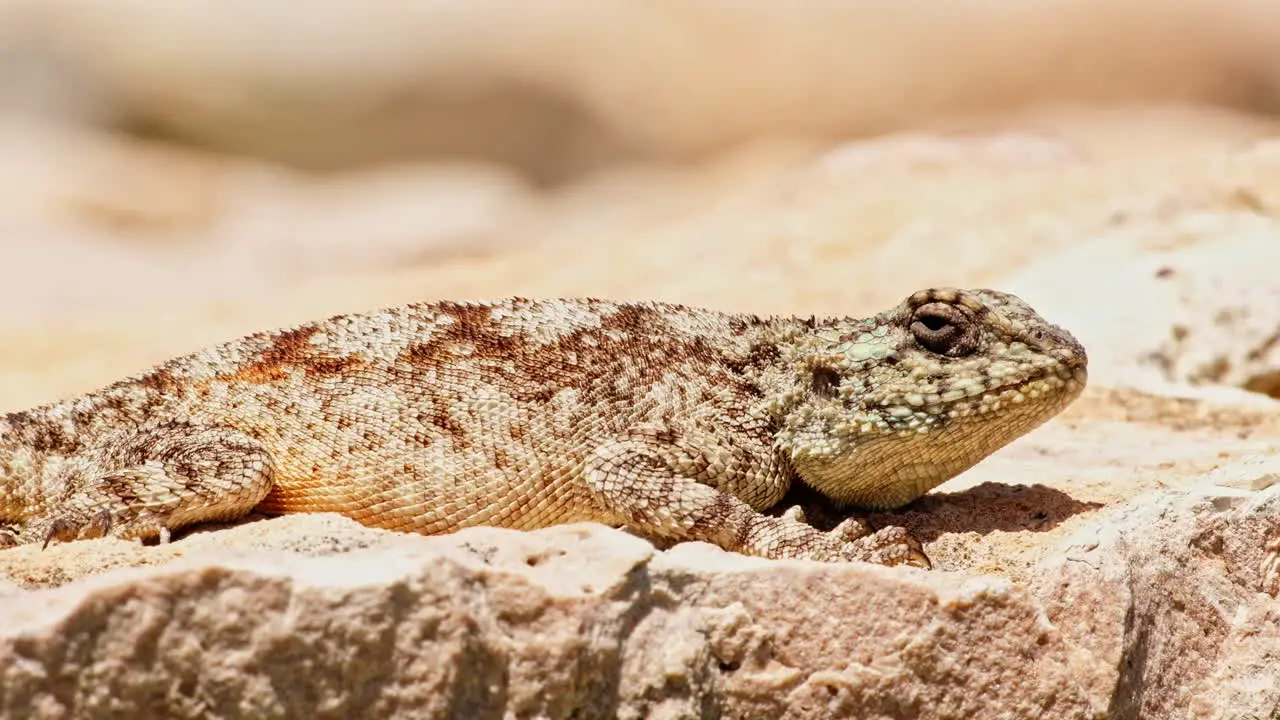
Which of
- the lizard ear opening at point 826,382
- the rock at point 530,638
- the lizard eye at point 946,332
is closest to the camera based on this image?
the rock at point 530,638

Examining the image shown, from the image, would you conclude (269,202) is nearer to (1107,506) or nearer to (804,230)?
(804,230)

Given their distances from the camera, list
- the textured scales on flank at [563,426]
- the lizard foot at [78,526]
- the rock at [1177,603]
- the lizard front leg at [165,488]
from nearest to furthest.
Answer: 1. the rock at [1177,603]
2. the lizard foot at [78,526]
3. the lizard front leg at [165,488]
4. the textured scales on flank at [563,426]

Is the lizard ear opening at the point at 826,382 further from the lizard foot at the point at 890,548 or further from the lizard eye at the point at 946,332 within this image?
the lizard foot at the point at 890,548

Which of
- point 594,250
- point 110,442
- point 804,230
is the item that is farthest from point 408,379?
point 594,250

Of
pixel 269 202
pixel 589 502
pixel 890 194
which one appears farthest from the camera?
pixel 269 202

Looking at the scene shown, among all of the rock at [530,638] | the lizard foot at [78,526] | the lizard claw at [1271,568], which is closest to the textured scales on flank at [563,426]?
the lizard foot at [78,526]

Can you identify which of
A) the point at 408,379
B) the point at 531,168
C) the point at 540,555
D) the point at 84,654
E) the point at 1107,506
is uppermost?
the point at 531,168
